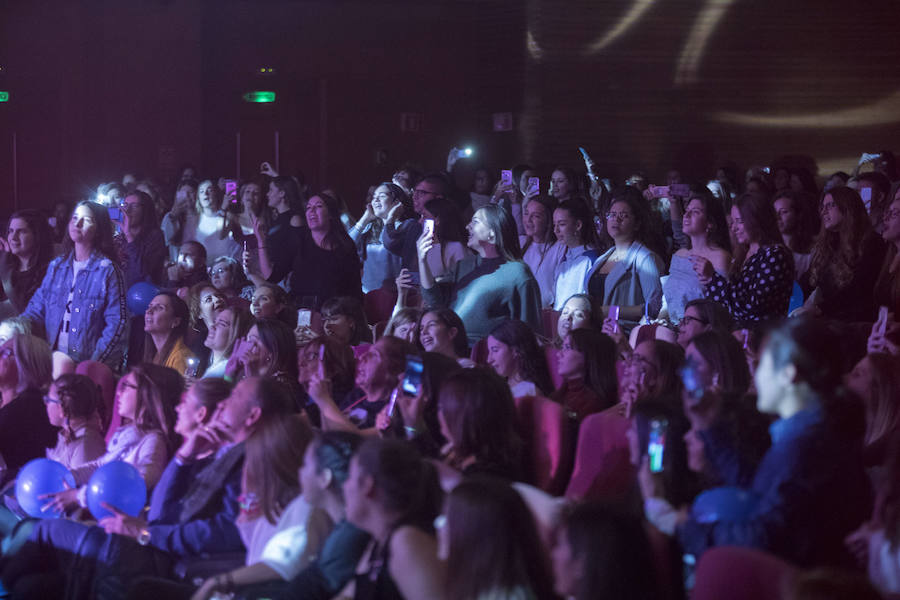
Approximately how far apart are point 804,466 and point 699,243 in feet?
8.37

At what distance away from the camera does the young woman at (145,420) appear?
3662 mm

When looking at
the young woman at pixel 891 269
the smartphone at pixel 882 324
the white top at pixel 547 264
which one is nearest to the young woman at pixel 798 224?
the young woman at pixel 891 269

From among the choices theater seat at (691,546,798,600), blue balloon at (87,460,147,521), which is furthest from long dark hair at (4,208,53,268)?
theater seat at (691,546,798,600)

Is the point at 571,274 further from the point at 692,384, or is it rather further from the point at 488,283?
the point at 692,384

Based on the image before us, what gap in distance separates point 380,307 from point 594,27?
5.55 m

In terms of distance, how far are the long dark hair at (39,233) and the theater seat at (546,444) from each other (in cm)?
280

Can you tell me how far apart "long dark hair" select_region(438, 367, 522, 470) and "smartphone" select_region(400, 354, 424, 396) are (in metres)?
0.40

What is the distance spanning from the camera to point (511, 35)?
34.4 feet

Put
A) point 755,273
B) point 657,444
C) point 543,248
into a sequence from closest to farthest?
point 657,444, point 755,273, point 543,248

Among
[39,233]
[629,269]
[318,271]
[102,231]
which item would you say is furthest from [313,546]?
[39,233]

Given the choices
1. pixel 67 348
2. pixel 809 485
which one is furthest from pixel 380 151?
pixel 809 485

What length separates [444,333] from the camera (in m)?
4.18

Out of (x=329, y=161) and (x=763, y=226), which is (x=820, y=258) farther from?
(x=329, y=161)

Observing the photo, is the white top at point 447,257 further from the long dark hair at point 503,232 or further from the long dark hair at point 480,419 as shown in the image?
the long dark hair at point 480,419
